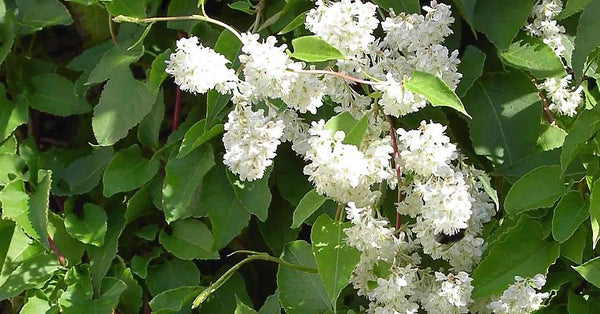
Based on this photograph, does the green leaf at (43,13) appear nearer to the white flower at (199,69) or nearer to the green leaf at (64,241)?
the green leaf at (64,241)

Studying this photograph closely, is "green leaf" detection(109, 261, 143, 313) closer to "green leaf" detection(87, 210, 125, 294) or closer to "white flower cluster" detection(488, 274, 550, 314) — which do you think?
"green leaf" detection(87, 210, 125, 294)

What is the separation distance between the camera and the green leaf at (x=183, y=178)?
5.40ft

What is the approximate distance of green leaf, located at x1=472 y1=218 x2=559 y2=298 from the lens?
1367 millimetres

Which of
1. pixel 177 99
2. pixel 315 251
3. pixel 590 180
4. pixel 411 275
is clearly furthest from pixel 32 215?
pixel 590 180

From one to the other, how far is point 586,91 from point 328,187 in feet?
2.02

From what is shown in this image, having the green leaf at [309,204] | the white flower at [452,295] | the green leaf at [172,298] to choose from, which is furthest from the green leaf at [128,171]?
the white flower at [452,295]

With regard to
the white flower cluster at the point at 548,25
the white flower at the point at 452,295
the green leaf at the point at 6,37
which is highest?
the white flower cluster at the point at 548,25

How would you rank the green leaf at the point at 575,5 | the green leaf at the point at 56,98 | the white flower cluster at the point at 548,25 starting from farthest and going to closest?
the green leaf at the point at 56,98 < the white flower cluster at the point at 548,25 < the green leaf at the point at 575,5

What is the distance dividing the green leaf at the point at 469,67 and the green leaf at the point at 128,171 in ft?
2.06

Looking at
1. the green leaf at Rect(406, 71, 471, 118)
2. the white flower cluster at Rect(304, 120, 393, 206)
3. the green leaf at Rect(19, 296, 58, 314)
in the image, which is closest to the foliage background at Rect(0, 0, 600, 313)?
the green leaf at Rect(19, 296, 58, 314)

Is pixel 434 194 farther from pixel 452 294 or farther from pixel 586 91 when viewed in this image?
pixel 586 91

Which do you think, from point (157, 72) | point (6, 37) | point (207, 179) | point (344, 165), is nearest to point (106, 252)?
point (207, 179)

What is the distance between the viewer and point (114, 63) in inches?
71.6

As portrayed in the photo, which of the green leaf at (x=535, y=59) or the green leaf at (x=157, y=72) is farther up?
the green leaf at (x=535, y=59)
